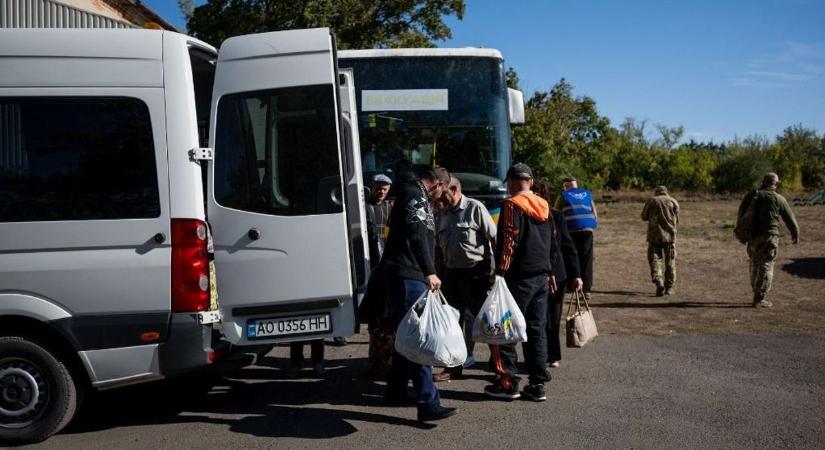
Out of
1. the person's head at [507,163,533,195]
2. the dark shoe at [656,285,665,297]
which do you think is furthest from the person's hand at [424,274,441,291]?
the dark shoe at [656,285,665,297]

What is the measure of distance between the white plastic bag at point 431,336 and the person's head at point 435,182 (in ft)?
3.40

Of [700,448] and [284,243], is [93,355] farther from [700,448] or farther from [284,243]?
[700,448]

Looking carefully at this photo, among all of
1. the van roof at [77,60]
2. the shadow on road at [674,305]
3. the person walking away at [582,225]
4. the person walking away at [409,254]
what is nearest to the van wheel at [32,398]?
the van roof at [77,60]

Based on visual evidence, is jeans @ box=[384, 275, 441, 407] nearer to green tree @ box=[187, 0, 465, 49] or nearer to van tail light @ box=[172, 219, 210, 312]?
van tail light @ box=[172, 219, 210, 312]

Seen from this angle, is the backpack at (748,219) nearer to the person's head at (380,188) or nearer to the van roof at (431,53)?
the van roof at (431,53)

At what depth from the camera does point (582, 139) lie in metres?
44.8

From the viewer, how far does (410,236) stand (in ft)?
19.2

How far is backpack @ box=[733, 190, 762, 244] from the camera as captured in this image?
37.1ft

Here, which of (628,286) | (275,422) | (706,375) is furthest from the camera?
(628,286)

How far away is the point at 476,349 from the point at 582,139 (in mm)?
37790

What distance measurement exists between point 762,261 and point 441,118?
5.15m

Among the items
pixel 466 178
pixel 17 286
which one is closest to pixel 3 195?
pixel 17 286

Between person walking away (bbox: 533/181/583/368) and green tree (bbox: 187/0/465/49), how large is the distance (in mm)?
16912

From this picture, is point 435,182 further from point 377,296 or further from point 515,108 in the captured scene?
point 515,108
